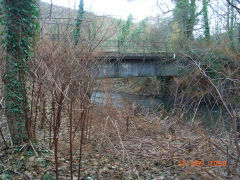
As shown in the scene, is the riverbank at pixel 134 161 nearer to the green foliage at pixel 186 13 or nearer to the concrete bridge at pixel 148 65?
the concrete bridge at pixel 148 65

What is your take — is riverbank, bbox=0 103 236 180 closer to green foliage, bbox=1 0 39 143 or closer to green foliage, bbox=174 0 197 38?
green foliage, bbox=1 0 39 143

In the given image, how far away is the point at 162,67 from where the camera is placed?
707 inches

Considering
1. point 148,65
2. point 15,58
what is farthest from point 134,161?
point 148,65

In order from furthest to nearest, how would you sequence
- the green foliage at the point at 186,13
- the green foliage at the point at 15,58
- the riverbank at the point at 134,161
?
the green foliage at the point at 186,13 < the green foliage at the point at 15,58 < the riverbank at the point at 134,161

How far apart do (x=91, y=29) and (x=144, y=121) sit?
4783 mm

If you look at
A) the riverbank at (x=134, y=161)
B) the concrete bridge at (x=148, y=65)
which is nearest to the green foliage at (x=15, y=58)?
the riverbank at (x=134, y=161)

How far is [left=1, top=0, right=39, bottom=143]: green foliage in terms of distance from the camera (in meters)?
4.96

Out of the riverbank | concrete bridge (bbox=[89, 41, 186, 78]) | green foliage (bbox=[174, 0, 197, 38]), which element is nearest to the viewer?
the riverbank

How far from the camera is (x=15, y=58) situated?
5016mm

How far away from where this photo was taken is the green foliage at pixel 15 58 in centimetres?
496

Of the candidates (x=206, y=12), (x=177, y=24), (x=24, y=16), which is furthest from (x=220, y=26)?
(x=24, y=16)

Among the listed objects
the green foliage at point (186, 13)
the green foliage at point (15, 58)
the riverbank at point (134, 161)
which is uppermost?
the green foliage at point (186, 13)

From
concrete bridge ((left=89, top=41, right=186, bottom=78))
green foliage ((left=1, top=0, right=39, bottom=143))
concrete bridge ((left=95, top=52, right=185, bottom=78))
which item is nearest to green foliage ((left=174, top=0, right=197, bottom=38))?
concrete bridge ((left=89, top=41, right=186, bottom=78))

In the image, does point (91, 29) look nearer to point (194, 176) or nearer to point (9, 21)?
point (9, 21)
